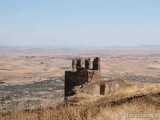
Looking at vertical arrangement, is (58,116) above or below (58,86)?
above

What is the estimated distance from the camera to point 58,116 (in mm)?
9797

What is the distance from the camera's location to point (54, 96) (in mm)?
82625

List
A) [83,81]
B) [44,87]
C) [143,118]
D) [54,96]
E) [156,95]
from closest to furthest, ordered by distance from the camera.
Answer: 1. [143,118]
2. [156,95]
3. [83,81]
4. [54,96]
5. [44,87]

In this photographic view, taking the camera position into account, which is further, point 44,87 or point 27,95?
point 44,87

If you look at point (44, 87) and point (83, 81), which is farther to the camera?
point (44, 87)

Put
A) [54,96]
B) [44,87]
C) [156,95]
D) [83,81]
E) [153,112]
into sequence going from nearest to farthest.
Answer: [153,112] → [156,95] → [83,81] → [54,96] → [44,87]

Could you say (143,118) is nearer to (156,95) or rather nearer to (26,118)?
(26,118)

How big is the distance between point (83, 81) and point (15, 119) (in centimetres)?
1932

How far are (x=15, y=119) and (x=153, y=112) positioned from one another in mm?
4953

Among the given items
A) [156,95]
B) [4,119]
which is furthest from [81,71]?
[4,119]

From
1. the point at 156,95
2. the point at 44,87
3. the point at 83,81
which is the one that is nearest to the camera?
the point at 156,95

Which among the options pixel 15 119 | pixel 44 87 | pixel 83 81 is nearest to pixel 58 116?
pixel 15 119

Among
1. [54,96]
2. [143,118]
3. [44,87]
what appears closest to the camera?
[143,118]

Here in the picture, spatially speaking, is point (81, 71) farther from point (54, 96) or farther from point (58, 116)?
point (54, 96)
